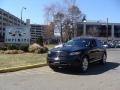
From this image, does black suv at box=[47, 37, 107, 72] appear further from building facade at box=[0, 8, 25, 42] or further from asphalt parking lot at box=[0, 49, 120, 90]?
building facade at box=[0, 8, 25, 42]

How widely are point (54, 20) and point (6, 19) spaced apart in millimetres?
98761

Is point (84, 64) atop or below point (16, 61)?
atop

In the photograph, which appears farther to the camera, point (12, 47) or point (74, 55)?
point (12, 47)

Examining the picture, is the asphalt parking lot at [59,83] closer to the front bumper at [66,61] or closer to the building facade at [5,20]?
the front bumper at [66,61]

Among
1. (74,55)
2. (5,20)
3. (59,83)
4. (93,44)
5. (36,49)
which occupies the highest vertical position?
(5,20)

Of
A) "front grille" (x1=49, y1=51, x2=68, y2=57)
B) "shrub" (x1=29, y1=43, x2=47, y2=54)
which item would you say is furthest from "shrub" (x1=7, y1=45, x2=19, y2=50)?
"front grille" (x1=49, y1=51, x2=68, y2=57)

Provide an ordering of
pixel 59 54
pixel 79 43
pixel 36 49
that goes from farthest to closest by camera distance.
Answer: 1. pixel 36 49
2. pixel 79 43
3. pixel 59 54

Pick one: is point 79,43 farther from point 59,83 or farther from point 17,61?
point 59,83

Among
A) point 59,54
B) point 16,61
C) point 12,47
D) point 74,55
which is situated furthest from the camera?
point 12,47

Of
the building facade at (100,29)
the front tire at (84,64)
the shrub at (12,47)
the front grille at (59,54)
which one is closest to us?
the front grille at (59,54)

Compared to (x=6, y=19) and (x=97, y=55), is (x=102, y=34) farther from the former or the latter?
(x=97, y=55)

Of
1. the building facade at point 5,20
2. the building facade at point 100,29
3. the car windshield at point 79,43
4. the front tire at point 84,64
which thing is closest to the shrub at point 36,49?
the car windshield at point 79,43

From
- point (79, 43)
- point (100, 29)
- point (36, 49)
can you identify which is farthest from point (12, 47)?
point (100, 29)

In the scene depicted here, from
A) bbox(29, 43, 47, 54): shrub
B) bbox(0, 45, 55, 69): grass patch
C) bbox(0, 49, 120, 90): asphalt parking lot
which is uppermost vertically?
bbox(29, 43, 47, 54): shrub
